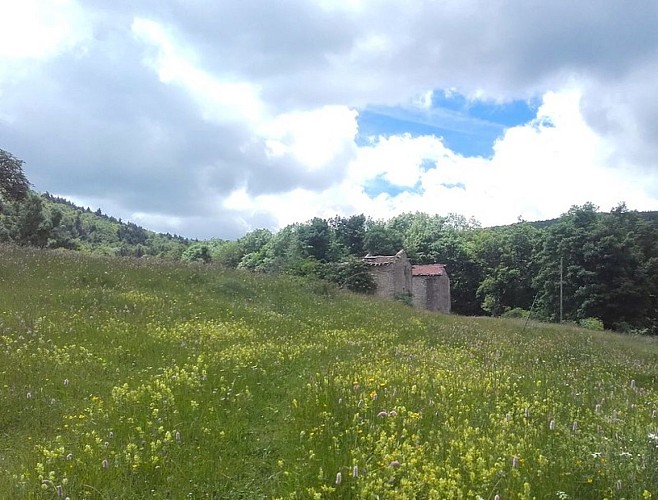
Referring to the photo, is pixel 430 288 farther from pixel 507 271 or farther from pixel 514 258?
pixel 514 258

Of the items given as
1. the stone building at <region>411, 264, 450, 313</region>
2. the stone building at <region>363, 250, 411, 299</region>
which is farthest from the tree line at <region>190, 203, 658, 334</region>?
the stone building at <region>411, 264, 450, 313</region>

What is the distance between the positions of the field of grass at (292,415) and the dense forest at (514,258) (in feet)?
56.7

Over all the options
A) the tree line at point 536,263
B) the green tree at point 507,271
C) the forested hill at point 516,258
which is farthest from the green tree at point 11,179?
the green tree at point 507,271

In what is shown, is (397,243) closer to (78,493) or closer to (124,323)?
(124,323)

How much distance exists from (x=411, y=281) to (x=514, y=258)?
2309cm

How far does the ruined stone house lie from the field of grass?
37.1m

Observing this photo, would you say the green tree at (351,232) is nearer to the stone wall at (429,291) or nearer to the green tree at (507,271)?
the green tree at (507,271)

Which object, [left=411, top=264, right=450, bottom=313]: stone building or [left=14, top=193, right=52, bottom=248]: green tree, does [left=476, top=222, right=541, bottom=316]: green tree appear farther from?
[left=14, top=193, right=52, bottom=248]: green tree

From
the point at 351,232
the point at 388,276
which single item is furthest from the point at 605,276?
the point at 351,232

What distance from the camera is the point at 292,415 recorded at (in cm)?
698

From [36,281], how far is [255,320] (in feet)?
21.7

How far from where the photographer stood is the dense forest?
4711cm

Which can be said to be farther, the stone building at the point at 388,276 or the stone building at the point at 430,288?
the stone building at the point at 430,288

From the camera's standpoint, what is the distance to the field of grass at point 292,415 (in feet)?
15.8
